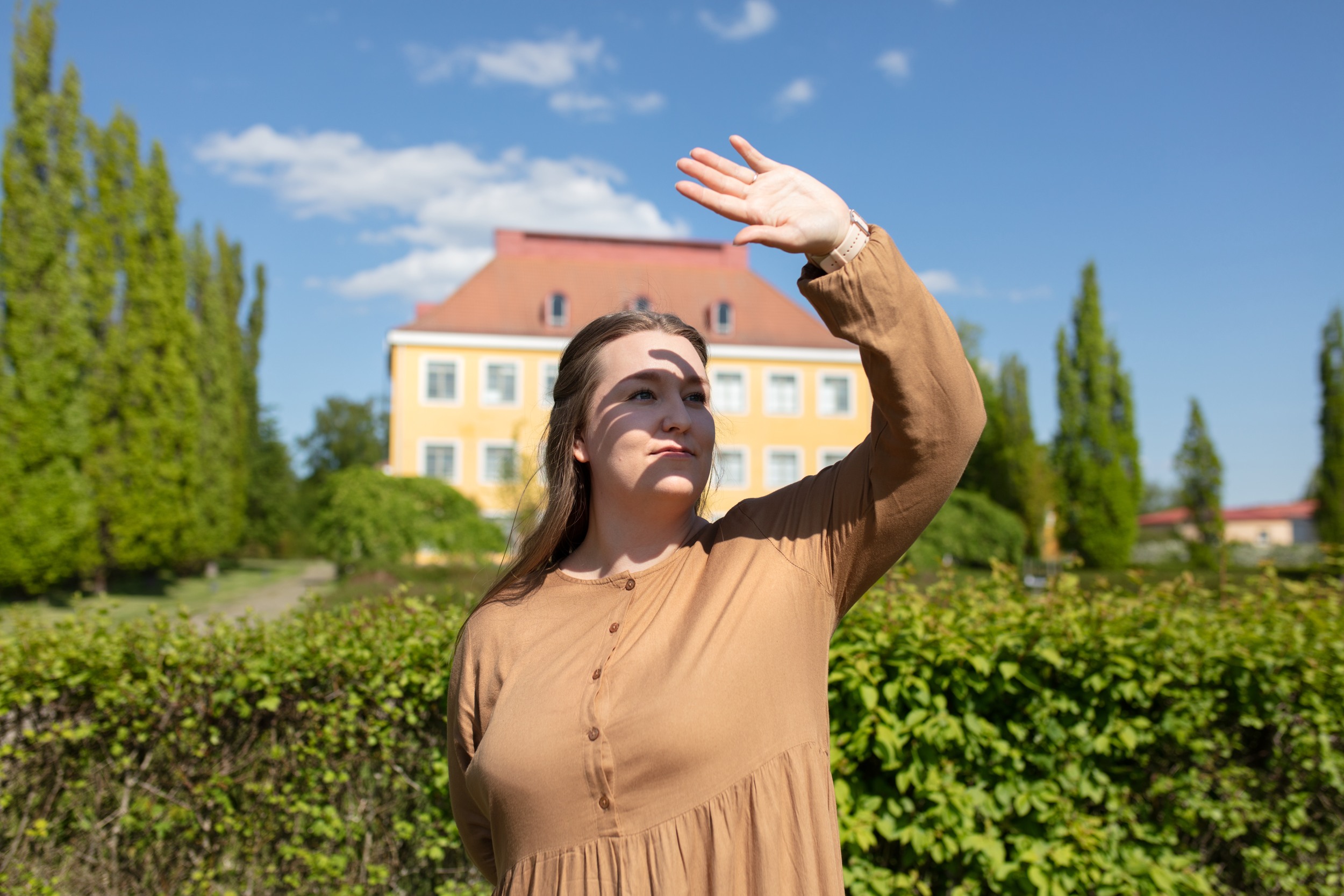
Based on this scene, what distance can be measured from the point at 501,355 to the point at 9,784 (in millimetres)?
32493

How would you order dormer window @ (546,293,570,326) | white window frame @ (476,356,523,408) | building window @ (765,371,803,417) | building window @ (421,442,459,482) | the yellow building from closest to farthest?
building window @ (421,442,459,482) < the yellow building < white window frame @ (476,356,523,408) < dormer window @ (546,293,570,326) < building window @ (765,371,803,417)

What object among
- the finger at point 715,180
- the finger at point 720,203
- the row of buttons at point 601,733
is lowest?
the row of buttons at point 601,733

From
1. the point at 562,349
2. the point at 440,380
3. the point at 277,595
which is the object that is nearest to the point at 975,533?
the point at 562,349

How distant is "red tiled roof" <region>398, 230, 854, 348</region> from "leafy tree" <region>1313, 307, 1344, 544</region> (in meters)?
17.4

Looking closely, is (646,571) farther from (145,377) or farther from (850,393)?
(850,393)

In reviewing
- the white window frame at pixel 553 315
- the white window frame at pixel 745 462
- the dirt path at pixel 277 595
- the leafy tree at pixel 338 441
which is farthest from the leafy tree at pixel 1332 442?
the leafy tree at pixel 338 441

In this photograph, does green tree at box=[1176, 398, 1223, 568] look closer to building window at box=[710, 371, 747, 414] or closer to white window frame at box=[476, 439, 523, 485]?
building window at box=[710, 371, 747, 414]

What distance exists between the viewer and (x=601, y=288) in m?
38.0

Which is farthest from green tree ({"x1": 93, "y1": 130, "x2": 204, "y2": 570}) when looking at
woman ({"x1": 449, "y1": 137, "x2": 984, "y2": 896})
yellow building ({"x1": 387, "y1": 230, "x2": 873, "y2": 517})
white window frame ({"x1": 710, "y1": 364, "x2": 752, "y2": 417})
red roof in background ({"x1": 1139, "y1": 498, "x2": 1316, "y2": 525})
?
red roof in background ({"x1": 1139, "y1": 498, "x2": 1316, "y2": 525})

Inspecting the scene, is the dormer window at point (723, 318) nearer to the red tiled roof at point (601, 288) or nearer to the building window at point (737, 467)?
the red tiled roof at point (601, 288)

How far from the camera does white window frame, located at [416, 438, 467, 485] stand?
34.0 metres

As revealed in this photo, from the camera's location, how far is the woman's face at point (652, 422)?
167 cm

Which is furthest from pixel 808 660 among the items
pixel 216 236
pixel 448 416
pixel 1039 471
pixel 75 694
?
pixel 216 236

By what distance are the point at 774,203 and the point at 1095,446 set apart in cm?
3745
